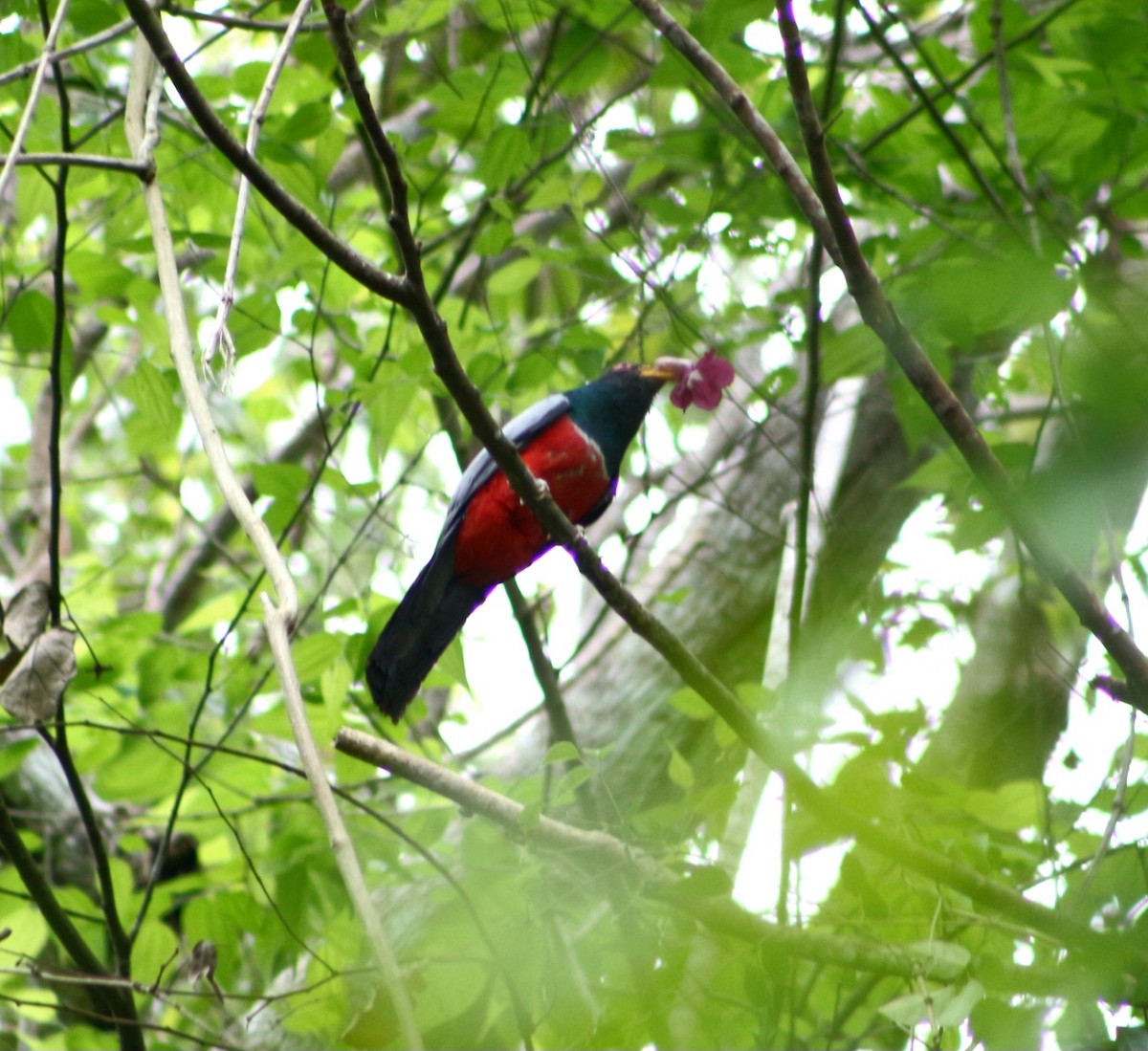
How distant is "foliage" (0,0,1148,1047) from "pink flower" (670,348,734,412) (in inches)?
6.1

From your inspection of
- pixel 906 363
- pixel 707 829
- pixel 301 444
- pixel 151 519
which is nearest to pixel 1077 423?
pixel 906 363

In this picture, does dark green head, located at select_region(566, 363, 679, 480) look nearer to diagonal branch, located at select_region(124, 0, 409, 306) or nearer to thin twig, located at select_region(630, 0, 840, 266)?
thin twig, located at select_region(630, 0, 840, 266)

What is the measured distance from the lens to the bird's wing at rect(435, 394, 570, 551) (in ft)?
13.7

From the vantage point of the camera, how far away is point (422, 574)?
13.1ft

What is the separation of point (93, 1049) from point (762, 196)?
10.9 feet

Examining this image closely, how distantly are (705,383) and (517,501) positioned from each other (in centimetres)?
81

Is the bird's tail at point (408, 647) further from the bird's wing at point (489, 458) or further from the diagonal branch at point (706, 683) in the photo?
the diagonal branch at point (706, 683)

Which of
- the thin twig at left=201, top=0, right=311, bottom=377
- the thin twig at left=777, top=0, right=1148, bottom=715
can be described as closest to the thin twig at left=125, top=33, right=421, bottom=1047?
the thin twig at left=201, top=0, right=311, bottom=377

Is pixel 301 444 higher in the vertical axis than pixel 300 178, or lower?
higher

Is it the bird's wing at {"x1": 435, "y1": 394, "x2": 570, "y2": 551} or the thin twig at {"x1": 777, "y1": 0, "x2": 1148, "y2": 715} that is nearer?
the thin twig at {"x1": 777, "y1": 0, "x2": 1148, "y2": 715}

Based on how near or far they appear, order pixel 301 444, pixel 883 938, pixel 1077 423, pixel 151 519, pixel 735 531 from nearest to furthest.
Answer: pixel 1077 423 → pixel 883 938 → pixel 735 531 → pixel 301 444 → pixel 151 519

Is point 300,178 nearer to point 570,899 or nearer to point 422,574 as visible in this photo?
point 422,574

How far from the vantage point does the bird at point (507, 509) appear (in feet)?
12.1

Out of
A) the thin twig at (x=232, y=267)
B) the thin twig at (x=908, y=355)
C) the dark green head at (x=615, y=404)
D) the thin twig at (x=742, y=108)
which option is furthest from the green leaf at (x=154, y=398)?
the thin twig at (x=908, y=355)
